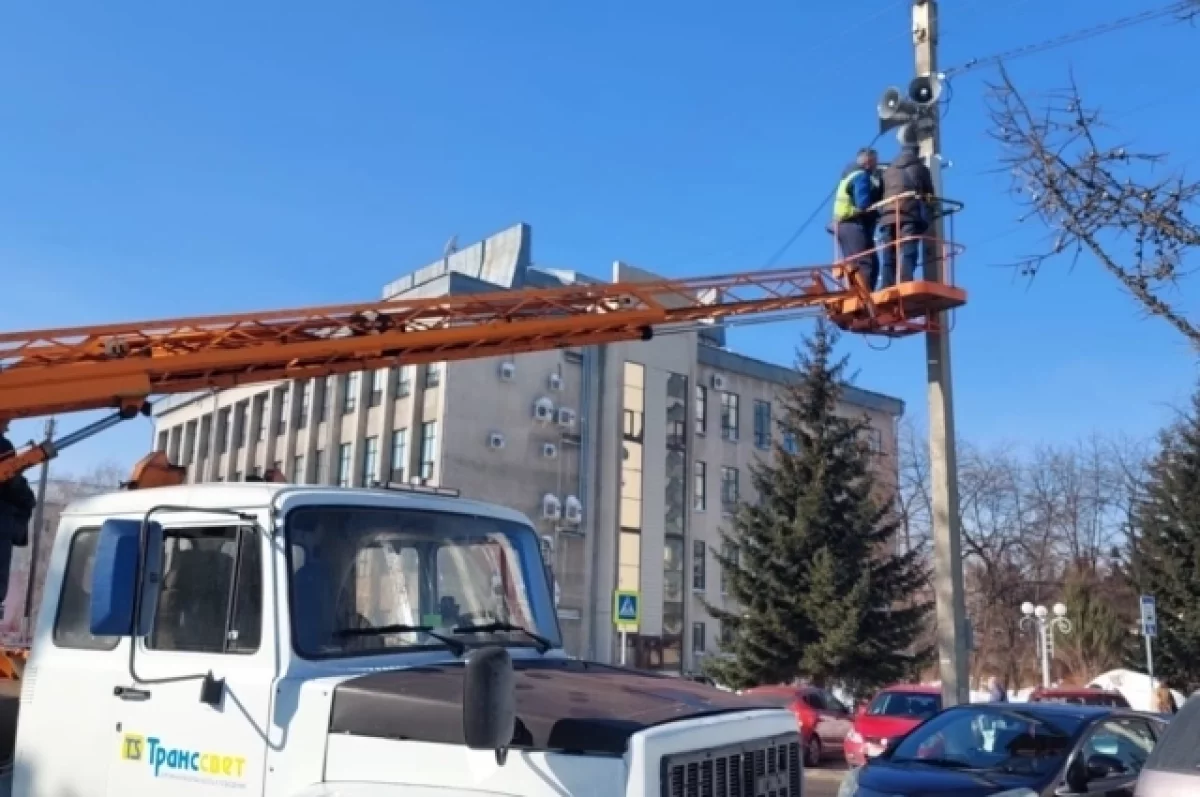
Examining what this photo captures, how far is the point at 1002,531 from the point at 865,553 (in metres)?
30.6

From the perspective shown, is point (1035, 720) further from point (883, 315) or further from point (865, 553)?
point (865, 553)

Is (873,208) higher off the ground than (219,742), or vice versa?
(873,208)

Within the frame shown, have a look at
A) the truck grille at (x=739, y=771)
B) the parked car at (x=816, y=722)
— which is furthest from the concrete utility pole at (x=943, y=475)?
the parked car at (x=816, y=722)

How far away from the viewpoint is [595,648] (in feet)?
136

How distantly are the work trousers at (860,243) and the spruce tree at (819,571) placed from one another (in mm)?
16736

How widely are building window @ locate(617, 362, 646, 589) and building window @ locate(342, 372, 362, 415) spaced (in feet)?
31.6

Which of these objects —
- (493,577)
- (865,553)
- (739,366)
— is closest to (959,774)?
(493,577)

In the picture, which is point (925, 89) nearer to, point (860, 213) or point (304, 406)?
point (860, 213)

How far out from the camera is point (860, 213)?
40.4 feet

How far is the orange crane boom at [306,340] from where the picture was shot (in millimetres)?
6823

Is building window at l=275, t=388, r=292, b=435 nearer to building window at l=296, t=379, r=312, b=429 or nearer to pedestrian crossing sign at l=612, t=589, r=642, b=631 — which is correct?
building window at l=296, t=379, r=312, b=429

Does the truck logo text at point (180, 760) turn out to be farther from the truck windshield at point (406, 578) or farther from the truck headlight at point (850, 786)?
the truck headlight at point (850, 786)

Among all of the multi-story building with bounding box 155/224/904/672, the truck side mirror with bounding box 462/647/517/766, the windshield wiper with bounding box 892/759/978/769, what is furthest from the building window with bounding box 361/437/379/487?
the truck side mirror with bounding box 462/647/517/766

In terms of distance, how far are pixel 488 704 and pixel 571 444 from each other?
39562 mm
